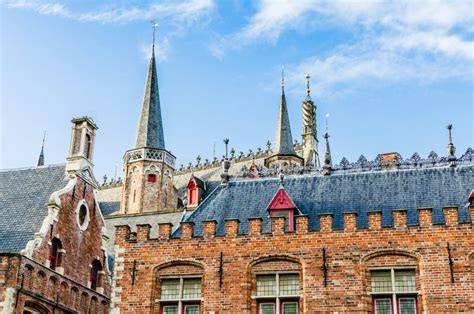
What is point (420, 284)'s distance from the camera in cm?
1928

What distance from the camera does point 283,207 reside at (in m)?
21.8

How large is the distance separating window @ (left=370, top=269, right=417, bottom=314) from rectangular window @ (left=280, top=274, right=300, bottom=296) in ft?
7.00

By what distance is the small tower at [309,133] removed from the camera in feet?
163

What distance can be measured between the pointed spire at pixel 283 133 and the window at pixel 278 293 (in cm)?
2549

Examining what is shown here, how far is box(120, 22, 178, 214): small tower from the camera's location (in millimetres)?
46219

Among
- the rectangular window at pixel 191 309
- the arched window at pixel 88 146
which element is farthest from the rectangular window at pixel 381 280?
the arched window at pixel 88 146

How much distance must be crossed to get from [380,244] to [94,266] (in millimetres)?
14261

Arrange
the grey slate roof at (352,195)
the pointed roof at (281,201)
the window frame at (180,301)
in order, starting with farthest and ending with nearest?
the pointed roof at (281,201)
the grey slate roof at (352,195)
the window frame at (180,301)

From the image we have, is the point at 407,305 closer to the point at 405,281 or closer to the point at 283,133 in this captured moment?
the point at 405,281

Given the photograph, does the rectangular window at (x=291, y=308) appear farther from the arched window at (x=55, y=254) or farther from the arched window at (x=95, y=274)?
the arched window at (x=95, y=274)

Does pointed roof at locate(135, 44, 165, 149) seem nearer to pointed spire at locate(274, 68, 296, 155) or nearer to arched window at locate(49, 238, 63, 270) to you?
pointed spire at locate(274, 68, 296, 155)

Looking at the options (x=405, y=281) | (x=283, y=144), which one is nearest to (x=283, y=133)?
(x=283, y=144)

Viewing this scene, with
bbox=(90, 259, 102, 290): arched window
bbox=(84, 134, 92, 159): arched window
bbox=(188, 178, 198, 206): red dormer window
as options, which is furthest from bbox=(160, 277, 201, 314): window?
bbox=(188, 178, 198, 206): red dormer window

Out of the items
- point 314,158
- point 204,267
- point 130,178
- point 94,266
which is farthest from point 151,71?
point 204,267
